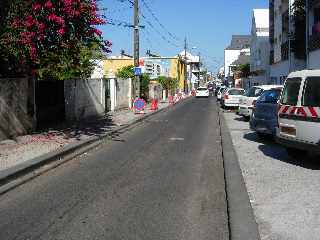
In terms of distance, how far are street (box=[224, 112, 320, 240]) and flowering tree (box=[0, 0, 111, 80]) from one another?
228 inches

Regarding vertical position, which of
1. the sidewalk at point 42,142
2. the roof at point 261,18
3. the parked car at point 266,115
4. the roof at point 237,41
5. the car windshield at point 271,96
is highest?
the roof at point 237,41

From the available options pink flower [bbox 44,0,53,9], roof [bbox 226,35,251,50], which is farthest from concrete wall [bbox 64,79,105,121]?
roof [bbox 226,35,251,50]

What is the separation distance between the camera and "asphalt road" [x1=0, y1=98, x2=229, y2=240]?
622 cm

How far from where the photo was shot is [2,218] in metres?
6.80

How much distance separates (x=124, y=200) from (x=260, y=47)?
56531mm

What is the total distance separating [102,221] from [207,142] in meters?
9.36

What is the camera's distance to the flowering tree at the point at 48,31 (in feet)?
46.9

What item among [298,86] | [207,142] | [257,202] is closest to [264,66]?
[207,142]

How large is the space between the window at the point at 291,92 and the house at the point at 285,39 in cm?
2537

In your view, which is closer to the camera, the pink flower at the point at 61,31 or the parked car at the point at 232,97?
the pink flower at the point at 61,31

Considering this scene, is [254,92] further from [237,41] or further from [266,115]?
[237,41]

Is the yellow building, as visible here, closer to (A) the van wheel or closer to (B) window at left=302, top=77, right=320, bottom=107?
(A) the van wheel

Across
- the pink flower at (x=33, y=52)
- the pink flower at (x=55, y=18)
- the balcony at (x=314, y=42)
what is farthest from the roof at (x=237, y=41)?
the pink flower at (x=33, y=52)

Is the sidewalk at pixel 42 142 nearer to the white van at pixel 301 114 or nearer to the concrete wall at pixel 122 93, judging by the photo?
the white van at pixel 301 114
